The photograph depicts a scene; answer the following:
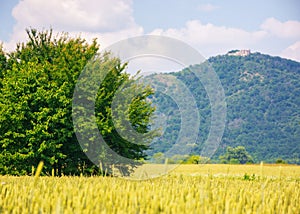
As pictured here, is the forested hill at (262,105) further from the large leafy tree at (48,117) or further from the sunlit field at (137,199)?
the sunlit field at (137,199)

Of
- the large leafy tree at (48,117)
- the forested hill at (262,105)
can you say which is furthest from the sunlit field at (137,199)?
the forested hill at (262,105)

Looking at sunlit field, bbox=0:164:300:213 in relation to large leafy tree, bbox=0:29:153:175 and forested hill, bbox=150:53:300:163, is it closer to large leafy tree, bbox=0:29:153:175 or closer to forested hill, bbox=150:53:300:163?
large leafy tree, bbox=0:29:153:175

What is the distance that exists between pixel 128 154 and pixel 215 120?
4830 millimetres

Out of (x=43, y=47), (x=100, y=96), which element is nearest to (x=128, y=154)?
(x=100, y=96)

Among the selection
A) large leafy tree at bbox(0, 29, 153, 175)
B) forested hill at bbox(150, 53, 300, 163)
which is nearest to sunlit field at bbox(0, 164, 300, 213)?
large leafy tree at bbox(0, 29, 153, 175)

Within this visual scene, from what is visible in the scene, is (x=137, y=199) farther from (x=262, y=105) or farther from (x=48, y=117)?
(x=262, y=105)

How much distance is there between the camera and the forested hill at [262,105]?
4818 inches

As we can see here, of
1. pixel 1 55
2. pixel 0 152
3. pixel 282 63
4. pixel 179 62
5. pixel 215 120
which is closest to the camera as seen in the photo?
pixel 179 62

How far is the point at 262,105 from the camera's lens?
15262cm

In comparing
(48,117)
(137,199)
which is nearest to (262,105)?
(48,117)

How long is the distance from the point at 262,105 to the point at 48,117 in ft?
460

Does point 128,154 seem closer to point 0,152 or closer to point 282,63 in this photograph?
point 0,152

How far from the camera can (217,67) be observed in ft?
564

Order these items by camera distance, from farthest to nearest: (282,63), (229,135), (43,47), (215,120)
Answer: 1. (282,63)
2. (229,135)
3. (43,47)
4. (215,120)
